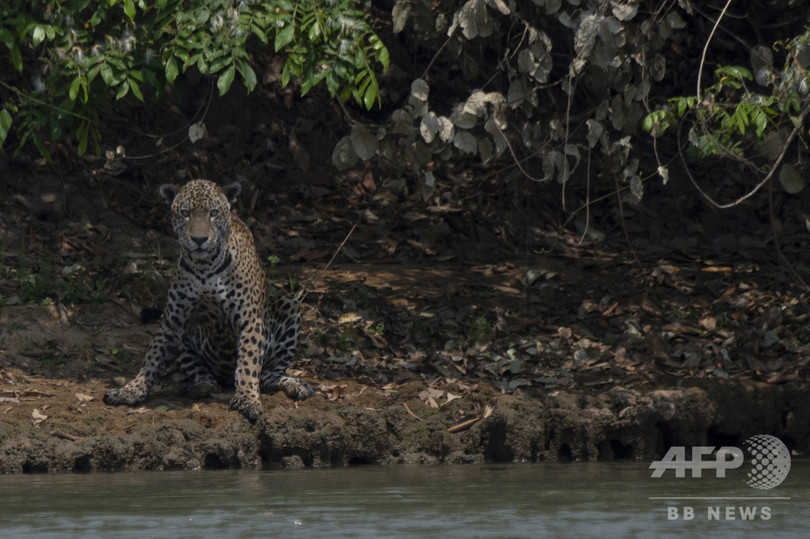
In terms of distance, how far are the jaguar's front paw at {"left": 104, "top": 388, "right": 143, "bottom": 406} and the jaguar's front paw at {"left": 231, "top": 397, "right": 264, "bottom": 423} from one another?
0.67m

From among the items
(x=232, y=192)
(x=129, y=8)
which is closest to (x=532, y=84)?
(x=232, y=192)

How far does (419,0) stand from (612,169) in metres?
1.72

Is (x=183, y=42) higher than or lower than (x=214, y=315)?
higher

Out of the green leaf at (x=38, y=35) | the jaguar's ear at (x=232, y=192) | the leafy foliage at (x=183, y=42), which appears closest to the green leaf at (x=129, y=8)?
the leafy foliage at (x=183, y=42)

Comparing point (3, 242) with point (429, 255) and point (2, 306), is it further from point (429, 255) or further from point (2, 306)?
point (429, 255)

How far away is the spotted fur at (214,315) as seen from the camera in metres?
8.80

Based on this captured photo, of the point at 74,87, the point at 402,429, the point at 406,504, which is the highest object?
the point at 74,87

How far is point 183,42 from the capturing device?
866 centimetres

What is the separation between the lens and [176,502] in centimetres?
672

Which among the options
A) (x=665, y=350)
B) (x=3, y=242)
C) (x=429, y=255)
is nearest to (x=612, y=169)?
(x=665, y=350)

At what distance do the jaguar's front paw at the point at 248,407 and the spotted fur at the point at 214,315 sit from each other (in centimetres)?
1

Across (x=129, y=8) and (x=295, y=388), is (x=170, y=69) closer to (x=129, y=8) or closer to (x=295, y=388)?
(x=129, y=8)

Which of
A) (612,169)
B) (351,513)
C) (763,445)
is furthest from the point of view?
(612,169)

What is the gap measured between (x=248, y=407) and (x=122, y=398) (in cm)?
91
